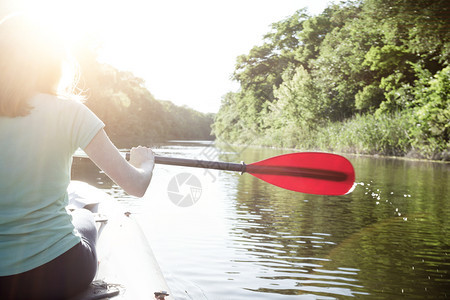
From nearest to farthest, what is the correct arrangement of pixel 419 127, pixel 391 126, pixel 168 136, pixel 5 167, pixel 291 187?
pixel 5 167
pixel 291 187
pixel 419 127
pixel 391 126
pixel 168 136

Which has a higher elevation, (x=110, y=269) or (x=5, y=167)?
(x=5, y=167)

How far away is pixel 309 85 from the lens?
2712 cm

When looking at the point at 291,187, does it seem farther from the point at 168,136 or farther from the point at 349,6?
the point at 168,136

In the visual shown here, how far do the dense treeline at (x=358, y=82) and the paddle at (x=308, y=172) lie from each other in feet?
43.6

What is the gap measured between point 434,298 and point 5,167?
2670 millimetres

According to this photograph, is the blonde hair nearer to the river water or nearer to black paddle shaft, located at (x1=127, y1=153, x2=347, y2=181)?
black paddle shaft, located at (x1=127, y1=153, x2=347, y2=181)

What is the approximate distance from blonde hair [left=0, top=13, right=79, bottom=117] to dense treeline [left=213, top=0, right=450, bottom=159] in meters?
14.9

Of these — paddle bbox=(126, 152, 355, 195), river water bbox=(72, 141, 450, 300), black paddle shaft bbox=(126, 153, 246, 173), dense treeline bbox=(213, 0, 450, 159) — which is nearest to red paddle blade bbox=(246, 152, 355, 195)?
paddle bbox=(126, 152, 355, 195)

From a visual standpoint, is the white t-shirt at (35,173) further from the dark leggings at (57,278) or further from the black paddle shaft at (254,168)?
the black paddle shaft at (254,168)

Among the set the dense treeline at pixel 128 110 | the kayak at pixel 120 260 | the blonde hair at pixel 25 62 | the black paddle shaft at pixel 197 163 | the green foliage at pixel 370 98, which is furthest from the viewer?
the dense treeline at pixel 128 110

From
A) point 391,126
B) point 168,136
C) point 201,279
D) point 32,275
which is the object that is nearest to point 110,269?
point 32,275

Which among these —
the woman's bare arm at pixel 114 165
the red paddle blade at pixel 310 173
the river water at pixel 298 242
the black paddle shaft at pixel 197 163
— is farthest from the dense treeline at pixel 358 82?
the woman's bare arm at pixel 114 165

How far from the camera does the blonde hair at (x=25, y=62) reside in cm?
119

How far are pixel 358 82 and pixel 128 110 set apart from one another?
1326 inches
